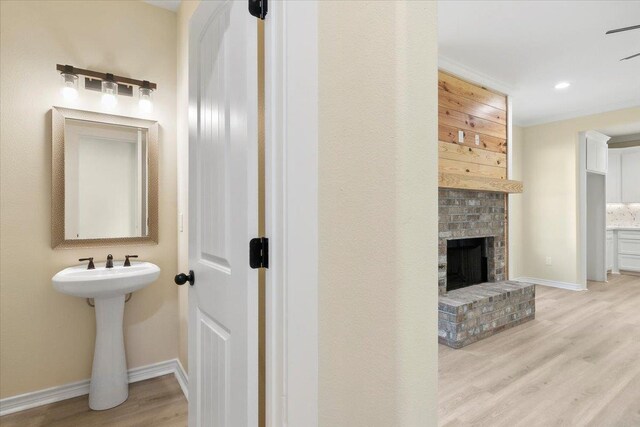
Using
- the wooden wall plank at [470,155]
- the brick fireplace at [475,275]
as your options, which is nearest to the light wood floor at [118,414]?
the brick fireplace at [475,275]

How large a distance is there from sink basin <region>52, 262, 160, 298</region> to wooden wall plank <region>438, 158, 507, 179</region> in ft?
9.15

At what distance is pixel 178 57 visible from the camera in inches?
101

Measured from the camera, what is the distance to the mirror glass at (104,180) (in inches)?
88.0

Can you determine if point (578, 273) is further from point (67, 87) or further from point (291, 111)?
point (67, 87)

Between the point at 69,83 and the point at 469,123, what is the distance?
363cm

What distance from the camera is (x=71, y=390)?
221cm

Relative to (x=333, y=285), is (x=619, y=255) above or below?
below

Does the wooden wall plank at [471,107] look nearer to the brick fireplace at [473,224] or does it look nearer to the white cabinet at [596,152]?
the brick fireplace at [473,224]

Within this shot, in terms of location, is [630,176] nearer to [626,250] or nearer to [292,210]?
[626,250]

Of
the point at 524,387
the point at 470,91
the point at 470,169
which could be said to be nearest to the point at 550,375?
the point at 524,387

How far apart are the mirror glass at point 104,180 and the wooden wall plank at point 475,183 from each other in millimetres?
2485

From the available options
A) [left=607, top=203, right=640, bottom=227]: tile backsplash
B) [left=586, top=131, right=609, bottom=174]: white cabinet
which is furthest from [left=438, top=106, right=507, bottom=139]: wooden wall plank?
→ [left=607, top=203, right=640, bottom=227]: tile backsplash

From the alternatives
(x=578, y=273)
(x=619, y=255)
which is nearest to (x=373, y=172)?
(x=578, y=273)

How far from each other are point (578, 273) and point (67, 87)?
6476mm
